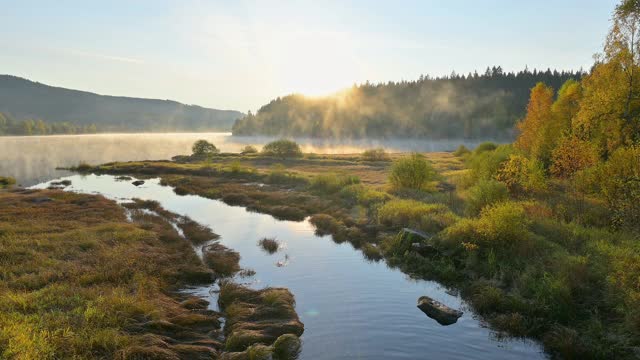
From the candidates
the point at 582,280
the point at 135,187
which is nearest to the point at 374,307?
the point at 582,280

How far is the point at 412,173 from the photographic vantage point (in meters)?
54.3

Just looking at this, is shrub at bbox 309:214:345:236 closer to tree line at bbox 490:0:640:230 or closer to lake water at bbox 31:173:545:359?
lake water at bbox 31:173:545:359

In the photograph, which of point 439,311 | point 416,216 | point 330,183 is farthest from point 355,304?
point 330,183

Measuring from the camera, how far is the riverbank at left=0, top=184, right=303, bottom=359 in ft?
49.9

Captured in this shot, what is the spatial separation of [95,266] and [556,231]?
95.0 ft

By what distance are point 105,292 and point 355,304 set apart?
1244 centimetres

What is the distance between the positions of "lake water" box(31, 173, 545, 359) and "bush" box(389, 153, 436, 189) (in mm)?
19267

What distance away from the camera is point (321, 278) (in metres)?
26.4

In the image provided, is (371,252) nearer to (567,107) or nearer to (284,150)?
(567,107)

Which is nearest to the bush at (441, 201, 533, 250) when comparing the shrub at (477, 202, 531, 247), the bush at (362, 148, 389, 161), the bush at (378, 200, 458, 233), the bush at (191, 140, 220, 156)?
the shrub at (477, 202, 531, 247)

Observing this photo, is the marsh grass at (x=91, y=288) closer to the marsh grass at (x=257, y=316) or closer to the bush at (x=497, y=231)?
the marsh grass at (x=257, y=316)

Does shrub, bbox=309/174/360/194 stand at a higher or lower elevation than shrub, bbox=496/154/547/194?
lower

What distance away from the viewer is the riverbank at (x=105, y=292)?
49.9 ft

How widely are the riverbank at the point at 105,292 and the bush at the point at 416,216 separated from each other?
15.7 metres
